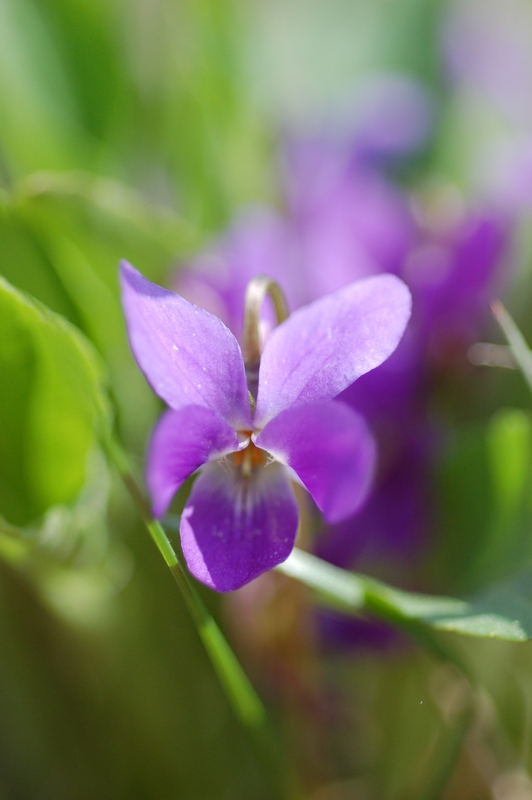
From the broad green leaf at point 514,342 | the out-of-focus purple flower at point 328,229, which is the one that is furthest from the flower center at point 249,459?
the out-of-focus purple flower at point 328,229

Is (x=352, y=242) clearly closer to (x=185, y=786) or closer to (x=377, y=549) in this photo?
(x=377, y=549)

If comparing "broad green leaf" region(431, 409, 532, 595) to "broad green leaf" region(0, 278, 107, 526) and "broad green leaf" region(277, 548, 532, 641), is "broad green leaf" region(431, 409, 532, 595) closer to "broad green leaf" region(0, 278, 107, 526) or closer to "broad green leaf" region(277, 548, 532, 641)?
"broad green leaf" region(277, 548, 532, 641)

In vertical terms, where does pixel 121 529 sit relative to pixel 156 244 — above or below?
below

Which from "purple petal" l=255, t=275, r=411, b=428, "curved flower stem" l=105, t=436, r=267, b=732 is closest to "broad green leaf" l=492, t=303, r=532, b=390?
"purple petal" l=255, t=275, r=411, b=428

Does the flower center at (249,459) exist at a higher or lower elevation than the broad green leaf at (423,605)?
higher

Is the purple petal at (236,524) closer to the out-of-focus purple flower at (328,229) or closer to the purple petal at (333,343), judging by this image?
the purple petal at (333,343)

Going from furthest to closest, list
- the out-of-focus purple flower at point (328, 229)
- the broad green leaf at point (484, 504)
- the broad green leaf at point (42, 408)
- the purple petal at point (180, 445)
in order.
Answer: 1. the out-of-focus purple flower at point (328, 229)
2. the broad green leaf at point (484, 504)
3. the broad green leaf at point (42, 408)
4. the purple petal at point (180, 445)

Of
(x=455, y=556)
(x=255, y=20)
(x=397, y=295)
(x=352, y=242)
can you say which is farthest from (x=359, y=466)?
(x=255, y=20)

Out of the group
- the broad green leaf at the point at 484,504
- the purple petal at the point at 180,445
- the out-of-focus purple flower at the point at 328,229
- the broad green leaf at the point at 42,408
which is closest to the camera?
the purple petal at the point at 180,445
